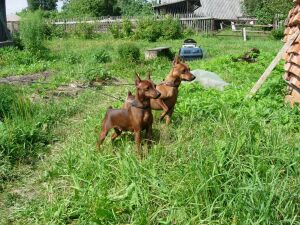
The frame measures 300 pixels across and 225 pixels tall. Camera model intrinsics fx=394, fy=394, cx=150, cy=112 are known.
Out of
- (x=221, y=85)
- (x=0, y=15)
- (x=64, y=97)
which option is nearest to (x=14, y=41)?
(x=0, y=15)

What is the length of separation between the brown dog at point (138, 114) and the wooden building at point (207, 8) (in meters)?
33.9

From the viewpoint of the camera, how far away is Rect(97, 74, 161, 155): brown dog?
15.8ft

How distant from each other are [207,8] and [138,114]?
3571cm

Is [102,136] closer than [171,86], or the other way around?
[102,136]

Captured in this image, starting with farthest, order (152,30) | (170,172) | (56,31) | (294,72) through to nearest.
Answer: (56,31)
(152,30)
(294,72)
(170,172)

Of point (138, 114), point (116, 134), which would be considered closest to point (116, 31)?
point (116, 134)

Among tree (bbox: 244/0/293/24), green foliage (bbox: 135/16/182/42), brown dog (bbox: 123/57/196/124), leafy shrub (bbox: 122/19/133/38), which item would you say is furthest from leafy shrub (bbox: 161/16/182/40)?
brown dog (bbox: 123/57/196/124)

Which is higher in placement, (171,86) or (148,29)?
(148,29)

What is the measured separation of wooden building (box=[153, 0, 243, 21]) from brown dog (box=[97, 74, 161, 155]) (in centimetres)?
3385

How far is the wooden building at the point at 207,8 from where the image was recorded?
38.6 meters

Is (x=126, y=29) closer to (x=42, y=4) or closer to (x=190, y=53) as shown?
(x=190, y=53)

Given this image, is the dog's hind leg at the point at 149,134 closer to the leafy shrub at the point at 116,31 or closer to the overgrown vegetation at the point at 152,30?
the overgrown vegetation at the point at 152,30

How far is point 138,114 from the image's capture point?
488 cm

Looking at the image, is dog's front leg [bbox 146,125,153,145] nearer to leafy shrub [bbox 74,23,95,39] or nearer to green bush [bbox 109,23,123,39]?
green bush [bbox 109,23,123,39]
